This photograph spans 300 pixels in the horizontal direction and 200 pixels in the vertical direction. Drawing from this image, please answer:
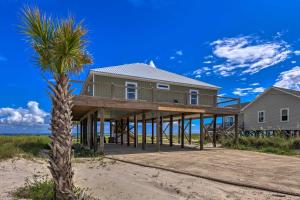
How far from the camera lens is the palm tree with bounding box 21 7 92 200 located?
194 inches

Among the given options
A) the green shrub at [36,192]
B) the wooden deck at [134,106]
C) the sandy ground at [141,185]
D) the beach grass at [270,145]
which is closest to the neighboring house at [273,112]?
the beach grass at [270,145]

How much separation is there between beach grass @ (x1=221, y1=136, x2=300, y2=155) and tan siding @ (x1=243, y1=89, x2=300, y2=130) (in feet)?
27.5

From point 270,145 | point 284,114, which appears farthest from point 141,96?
point 284,114

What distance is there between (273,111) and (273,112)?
4.4 inches

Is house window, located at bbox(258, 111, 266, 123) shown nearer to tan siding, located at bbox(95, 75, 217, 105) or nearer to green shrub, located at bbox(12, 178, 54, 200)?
tan siding, located at bbox(95, 75, 217, 105)

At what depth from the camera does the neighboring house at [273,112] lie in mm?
27656

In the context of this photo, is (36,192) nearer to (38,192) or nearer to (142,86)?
(38,192)

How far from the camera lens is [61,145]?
4930mm

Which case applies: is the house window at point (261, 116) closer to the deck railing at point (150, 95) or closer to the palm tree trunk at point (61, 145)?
the deck railing at point (150, 95)

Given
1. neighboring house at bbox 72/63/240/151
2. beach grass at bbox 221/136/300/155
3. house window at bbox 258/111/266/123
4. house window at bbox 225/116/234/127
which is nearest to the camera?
neighboring house at bbox 72/63/240/151

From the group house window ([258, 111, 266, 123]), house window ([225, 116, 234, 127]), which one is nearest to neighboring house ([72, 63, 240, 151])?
house window ([258, 111, 266, 123])

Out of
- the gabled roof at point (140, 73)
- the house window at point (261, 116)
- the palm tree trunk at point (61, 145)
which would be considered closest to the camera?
the palm tree trunk at point (61, 145)

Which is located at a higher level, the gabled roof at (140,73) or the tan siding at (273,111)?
the gabled roof at (140,73)

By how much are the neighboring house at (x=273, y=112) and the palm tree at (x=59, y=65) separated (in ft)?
86.7
